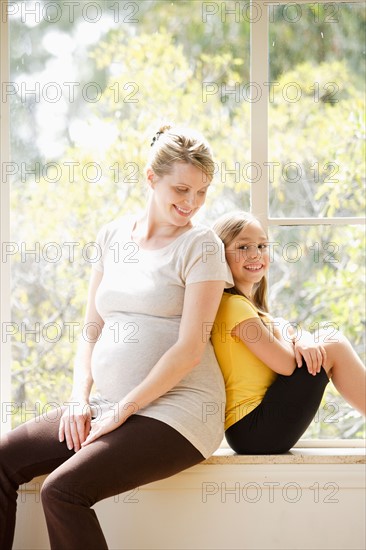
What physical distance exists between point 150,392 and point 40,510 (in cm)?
59

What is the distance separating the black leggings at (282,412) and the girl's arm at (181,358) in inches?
11.4

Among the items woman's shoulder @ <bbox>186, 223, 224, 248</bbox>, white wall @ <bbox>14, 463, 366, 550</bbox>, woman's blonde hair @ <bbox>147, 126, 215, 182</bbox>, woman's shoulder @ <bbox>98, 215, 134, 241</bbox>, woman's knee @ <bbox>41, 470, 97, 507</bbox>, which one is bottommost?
white wall @ <bbox>14, 463, 366, 550</bbox>

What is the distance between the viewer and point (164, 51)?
2.76 metres

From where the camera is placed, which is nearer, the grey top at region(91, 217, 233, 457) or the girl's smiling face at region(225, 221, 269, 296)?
the grey top at region(91, 217, 233, 457)

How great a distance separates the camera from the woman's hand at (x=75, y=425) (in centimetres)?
229

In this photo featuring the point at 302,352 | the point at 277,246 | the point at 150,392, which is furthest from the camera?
the point at 277,246

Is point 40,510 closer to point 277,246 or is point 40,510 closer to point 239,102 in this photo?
point 277,246

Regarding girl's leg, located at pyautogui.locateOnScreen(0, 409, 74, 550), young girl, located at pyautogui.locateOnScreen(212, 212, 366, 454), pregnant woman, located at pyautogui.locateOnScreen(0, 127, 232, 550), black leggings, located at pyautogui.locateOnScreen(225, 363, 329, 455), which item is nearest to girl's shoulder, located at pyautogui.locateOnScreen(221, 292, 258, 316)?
young girl, located at pyautogui.locateOnScreen(212, 212, 366, 454)

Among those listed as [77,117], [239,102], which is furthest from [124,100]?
[239,102]

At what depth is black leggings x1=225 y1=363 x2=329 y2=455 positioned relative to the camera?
240cm

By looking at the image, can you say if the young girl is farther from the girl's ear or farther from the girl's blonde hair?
the girl's ear

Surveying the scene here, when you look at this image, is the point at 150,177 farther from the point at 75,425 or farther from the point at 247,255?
the point at 75,425

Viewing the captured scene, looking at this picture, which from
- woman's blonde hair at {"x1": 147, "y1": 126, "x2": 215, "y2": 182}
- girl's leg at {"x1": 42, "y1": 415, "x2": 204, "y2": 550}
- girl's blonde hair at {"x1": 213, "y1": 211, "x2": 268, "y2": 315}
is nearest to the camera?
girl's leg at {"x1": 42, "y1": 415, "x2": 204, "y2": 550}

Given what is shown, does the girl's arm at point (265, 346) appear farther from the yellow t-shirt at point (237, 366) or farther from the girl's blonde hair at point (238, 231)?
the girl's blonde hair at point (238, 231)
